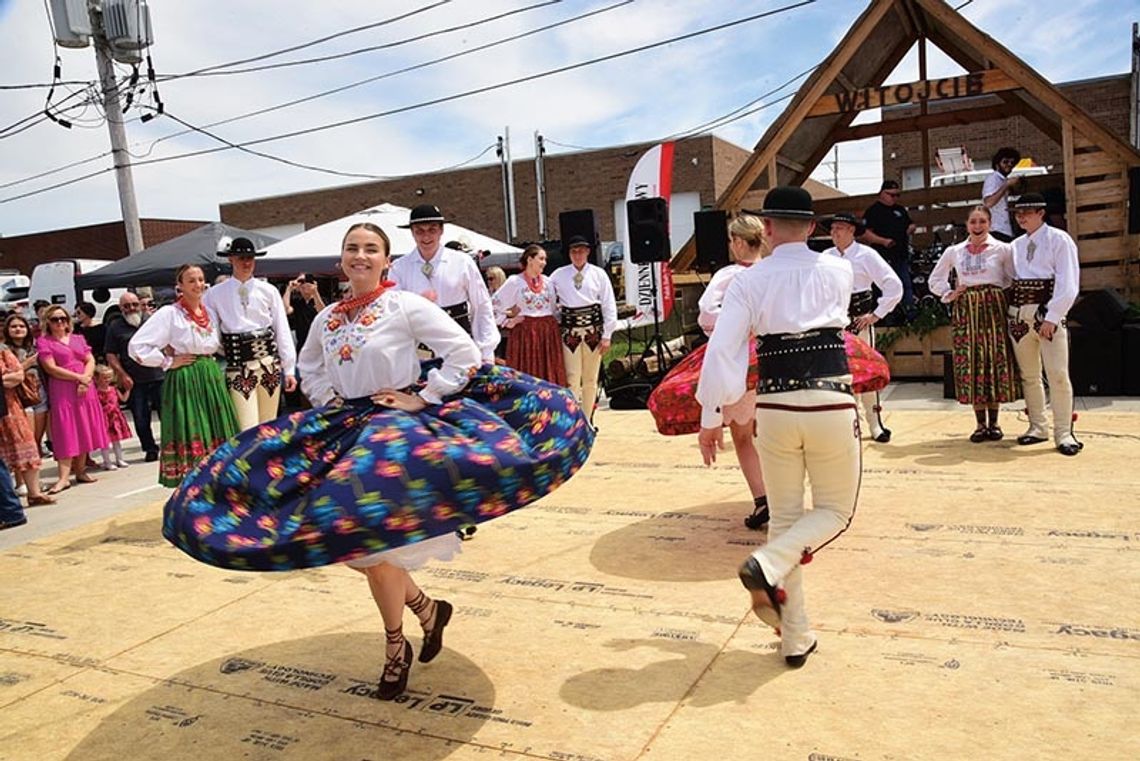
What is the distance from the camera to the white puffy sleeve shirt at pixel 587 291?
7.44 meters

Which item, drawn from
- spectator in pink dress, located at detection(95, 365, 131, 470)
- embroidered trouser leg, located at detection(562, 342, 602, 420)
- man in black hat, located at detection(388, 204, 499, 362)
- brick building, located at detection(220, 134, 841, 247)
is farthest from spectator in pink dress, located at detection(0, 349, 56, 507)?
brick building, located at detection(220, 134, 841, 247)

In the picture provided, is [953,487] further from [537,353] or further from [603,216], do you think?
[603,216]

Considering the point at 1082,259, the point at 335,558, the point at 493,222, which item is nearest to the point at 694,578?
the point at 335,558

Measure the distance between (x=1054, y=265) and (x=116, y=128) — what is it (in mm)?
14093

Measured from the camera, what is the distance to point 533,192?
91.4ft

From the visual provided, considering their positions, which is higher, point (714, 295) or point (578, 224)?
point (578, 224)

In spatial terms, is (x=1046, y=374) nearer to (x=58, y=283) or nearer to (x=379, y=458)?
(x=379, y=458)

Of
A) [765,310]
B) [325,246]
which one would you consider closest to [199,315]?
[765,310]

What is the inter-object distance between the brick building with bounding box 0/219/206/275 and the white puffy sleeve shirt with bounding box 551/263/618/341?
25.4 meters

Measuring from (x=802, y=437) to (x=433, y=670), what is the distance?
5.10 ft

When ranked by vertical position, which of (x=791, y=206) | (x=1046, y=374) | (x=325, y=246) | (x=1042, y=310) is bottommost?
(x=1046, y=374)

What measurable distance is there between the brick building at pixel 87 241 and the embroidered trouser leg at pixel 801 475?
29782mm

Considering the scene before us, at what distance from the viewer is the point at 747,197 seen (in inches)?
430

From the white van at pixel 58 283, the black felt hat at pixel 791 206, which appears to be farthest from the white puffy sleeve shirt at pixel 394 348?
the white van at pixel 58 283
